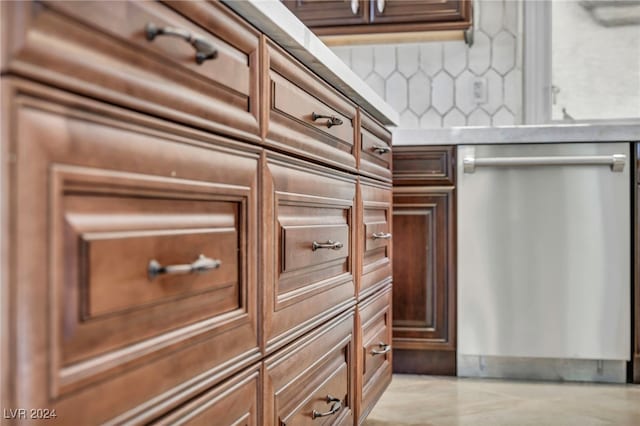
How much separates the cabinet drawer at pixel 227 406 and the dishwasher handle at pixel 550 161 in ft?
4.93

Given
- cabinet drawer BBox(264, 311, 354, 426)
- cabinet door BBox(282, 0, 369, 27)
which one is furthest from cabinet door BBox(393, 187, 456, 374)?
cabinet drawer BBox(264, 311, 354, 426)

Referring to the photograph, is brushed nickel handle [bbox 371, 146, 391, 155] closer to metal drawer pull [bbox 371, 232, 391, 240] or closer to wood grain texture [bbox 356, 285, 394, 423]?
metal drawer pull [bbox 371, 232, 391, 240]

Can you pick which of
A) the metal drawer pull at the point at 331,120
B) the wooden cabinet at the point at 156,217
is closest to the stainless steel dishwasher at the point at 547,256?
the metal drawer pull at the point at 331,120

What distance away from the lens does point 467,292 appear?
228 centimetres

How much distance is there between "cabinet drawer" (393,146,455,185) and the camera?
2.28m

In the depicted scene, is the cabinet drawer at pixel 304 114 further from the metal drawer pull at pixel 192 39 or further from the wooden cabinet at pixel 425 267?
the wooden cabinet at pixel 425 267

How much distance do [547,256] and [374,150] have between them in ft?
2.77

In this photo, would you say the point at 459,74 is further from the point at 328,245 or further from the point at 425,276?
the point at 328,245

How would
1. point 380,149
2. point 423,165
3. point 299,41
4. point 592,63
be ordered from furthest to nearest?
point 592,63 < point 423,165 < point 380,149 < point 299,41

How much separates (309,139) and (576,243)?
1398 mm

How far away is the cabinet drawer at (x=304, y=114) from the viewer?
989 mm

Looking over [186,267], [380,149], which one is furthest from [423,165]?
[186,267]

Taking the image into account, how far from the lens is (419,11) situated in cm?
246

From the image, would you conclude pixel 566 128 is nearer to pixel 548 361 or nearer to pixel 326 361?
pixel 548 361
